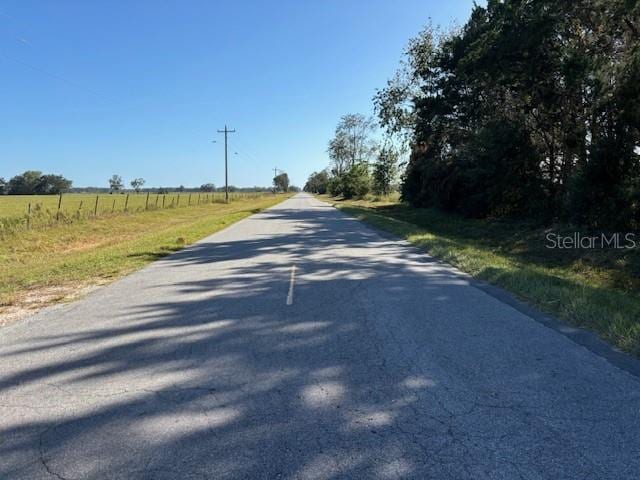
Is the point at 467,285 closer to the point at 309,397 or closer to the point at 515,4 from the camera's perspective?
the point at 309,397

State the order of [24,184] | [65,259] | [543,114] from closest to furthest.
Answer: [65,259] → [543,114] → [24,184]

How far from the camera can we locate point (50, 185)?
472 feet

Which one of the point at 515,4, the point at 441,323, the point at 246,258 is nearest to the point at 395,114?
the point at 515,4

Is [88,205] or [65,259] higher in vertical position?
[88,205]

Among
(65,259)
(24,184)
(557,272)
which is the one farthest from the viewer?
(24,184)

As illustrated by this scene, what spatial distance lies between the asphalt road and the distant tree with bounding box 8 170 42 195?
153 m

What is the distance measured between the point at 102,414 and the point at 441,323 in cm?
405

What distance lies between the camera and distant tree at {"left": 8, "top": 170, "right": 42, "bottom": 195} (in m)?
137

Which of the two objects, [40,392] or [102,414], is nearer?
[102,414]

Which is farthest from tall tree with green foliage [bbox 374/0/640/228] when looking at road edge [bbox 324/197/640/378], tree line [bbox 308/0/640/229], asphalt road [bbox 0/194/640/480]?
asphalt road [bbox 0/194/640/480]

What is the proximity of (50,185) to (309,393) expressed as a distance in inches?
6380

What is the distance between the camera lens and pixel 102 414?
12.5 ft

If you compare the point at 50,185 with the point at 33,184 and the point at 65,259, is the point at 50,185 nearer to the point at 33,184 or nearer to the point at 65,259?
the point at 33,184

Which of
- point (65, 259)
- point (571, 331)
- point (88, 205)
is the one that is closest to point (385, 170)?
point (88, 205)
